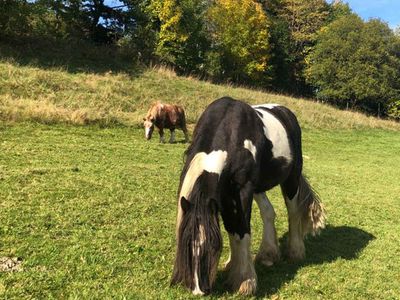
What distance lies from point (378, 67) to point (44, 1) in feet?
89.8

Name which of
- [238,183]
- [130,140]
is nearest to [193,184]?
[238,183]

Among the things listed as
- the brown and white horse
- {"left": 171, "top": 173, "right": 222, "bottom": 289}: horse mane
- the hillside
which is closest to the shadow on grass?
{"left": 171, "top": 173, "right": 222, "bottom": 289}: horse mane

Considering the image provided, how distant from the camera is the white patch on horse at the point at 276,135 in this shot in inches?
200

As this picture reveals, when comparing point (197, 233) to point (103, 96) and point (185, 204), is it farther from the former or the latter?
point (103, 96)

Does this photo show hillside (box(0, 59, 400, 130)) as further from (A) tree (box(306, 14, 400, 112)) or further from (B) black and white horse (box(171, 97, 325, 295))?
(A) tree (box(306, 14, 400, 112))

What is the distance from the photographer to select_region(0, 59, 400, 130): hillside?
1394 cm

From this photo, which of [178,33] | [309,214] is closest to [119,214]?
[309,214]

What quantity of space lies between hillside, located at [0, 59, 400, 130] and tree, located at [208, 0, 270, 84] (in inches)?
404

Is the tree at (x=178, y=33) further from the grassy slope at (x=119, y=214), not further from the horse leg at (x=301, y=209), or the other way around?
the horse leg at (x=301, y=209)

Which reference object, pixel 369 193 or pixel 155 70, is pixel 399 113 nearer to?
→ pixel 155 70

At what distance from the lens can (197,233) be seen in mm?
3789

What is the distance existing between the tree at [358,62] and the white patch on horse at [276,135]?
111 feet

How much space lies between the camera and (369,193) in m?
10.5

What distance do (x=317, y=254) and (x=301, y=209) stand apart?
2.13ft
